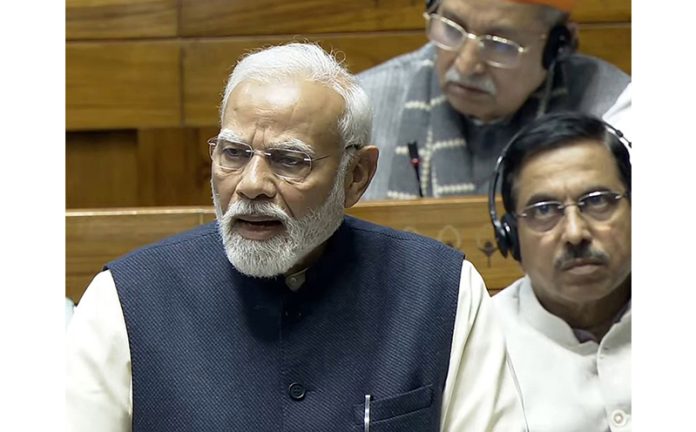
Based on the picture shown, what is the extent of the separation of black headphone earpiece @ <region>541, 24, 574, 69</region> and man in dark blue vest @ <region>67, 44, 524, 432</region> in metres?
0.66

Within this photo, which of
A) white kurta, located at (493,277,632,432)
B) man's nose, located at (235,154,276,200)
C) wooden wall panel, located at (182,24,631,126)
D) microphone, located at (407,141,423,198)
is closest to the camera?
man's nose, located at (235,154,276,200)

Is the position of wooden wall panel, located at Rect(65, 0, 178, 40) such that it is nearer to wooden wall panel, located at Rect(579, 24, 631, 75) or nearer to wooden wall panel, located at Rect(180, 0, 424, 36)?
wooden wall panel, located at Rect(180, 0, 424, 36)

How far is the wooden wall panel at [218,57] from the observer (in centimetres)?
223

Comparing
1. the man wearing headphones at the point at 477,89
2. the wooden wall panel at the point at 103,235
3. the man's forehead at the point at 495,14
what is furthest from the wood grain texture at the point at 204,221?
the man's forehead at the point at 495,14

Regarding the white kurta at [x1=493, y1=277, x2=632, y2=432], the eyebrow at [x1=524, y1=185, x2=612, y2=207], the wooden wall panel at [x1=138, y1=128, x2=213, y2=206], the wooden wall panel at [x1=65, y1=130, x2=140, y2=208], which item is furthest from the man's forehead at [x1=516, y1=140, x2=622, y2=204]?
the wooden wall panel at [x1=65, y1=130, x2=140, y2=208]

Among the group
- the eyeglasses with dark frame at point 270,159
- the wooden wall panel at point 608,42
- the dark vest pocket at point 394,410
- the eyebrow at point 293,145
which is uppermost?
the wooden wall panel at point 608,42

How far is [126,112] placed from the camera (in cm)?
223

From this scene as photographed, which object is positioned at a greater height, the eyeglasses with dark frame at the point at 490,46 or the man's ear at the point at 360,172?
the eyeglasses with dark frame at the point at 490,46

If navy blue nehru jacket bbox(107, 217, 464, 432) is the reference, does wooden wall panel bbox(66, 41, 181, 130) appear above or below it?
above

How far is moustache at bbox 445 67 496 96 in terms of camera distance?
82.6 inches

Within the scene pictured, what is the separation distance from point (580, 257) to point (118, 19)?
94 cm

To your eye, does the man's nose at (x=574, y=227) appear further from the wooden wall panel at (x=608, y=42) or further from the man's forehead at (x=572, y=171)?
the wooden wall panel at (x=608, y=42)

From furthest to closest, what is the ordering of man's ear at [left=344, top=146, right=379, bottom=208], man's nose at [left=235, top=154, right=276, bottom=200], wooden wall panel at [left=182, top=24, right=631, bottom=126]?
wooden wall panel at [left=182, top=24, right=631, bottom=126] → man's ear at [left=344, top=146, right=379, bottom=208] → man's nose at [left=235, top=154, right=276, bottom=200]

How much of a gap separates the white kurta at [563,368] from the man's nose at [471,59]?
0.44 m
